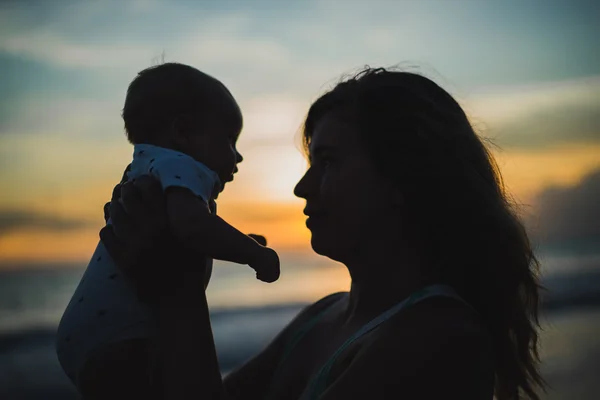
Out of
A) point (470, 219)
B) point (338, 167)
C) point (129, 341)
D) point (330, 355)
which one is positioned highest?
point (338, 167)

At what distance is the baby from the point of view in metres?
1.76

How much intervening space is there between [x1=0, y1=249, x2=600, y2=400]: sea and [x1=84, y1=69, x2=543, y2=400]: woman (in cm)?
456

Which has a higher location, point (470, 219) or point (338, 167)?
point (338, 167)

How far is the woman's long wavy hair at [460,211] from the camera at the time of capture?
5.73 feet

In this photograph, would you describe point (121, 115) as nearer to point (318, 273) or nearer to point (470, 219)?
point (470, 219)

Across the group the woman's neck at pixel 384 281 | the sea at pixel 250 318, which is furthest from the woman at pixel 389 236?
the sea at pixel 250 318

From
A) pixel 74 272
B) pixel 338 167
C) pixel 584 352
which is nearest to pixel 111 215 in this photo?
pixel 338 167

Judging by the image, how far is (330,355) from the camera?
184 centimetres

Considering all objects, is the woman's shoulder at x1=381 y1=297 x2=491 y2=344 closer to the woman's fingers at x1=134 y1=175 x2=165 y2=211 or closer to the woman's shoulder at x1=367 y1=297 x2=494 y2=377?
the woman's shoulder at x1=367 y1=297 x2=494 y2=377

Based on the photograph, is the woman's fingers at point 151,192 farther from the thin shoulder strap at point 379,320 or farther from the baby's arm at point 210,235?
the thin shoulder strap at point 379,320

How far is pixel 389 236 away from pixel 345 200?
6.3 inches

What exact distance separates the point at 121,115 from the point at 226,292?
30.0ft

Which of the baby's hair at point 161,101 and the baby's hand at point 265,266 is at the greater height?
the baby's hair at point 161,101

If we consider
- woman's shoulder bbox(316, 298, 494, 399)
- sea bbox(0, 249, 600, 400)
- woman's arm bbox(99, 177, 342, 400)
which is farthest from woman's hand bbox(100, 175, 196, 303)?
sea bbox(0, 249, 600, 400)
